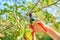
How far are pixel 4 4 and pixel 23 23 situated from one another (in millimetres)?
439

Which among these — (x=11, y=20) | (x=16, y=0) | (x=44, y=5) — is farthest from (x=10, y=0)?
(x=44, y=5)

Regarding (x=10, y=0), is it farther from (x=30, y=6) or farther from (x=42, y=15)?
(x=42, y=15)

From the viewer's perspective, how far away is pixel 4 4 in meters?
2.78

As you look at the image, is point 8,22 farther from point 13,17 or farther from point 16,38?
point 16,38

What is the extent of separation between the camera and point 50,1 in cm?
Answer: 259

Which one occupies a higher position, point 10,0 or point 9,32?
point 10,0

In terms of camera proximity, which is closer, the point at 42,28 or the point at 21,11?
the point at 42,28

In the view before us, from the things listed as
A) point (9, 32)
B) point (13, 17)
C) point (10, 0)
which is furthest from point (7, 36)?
point (10, 0)

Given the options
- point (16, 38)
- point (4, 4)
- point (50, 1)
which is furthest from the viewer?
point (4, 4)

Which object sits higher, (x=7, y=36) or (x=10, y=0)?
(x=10, y=0)

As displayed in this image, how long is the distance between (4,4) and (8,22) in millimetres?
223

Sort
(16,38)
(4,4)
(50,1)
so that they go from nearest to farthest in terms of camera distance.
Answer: (16,38), (50,1), (4,4)

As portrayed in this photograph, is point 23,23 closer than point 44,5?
Yes

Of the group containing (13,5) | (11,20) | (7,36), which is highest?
(13,5)
